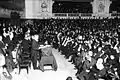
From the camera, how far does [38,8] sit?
30.0 m

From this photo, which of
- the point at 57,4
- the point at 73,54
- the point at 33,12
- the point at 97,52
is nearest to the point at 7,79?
the point at 97,52

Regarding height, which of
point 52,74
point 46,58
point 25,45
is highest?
point 25,45

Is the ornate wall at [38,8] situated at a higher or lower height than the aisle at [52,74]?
higher

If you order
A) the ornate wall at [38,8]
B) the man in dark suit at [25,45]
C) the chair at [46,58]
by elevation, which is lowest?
the chair at [46,58]

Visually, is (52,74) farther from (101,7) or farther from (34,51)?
(101,7)

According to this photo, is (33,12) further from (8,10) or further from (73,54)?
(73,54)

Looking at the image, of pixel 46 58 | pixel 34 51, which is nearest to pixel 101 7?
pixel 34 51

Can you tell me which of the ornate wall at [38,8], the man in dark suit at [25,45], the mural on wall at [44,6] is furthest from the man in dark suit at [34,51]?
the mural on wall at [44,6]

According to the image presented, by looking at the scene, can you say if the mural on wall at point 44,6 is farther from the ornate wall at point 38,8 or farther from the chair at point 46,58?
the chair at point 46,58

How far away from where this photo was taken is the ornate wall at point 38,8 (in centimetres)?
2934

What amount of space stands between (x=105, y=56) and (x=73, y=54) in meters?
2.79

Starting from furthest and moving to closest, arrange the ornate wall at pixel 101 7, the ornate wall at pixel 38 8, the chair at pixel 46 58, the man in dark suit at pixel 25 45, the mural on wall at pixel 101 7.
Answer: the mural on wall at pixel 101 7 → the ornate wall at pixel 101 7 → the ornate wall at pixel 38 8 → the man in dark suit at pixel 25 45 → the chair at pixel 46 58

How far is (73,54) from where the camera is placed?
38.4 feet

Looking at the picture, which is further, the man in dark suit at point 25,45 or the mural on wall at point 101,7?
the mural on wall at point 101,7
